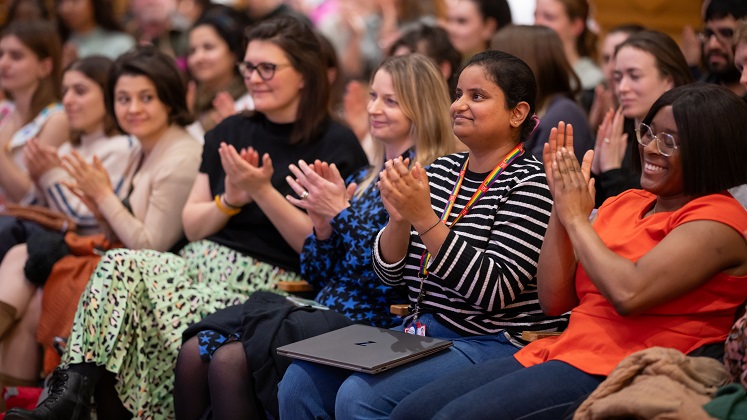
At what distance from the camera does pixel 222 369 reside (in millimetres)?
3080

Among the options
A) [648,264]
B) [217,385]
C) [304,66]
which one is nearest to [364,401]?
[217,385]

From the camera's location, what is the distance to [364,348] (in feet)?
8.91

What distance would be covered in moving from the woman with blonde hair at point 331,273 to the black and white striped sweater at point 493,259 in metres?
0.34

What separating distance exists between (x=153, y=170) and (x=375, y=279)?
137 centimetres

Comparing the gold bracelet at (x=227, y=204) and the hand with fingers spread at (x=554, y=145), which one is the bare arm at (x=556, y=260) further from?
the gold bracelet at (x=227, y=204)

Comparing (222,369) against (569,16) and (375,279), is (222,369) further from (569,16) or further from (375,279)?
(569,16)

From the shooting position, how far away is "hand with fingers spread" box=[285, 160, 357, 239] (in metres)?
3.30

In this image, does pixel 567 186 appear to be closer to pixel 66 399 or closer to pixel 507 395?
pixel 507 395

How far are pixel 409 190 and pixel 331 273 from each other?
0.91 m

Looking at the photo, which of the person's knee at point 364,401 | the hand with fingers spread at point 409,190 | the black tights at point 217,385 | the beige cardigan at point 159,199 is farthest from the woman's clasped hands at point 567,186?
the beige cardigan at point 159,199

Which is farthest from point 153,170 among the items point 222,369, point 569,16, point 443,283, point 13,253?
point 569,16

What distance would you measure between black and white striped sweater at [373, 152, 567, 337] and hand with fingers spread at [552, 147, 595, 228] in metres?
0.23

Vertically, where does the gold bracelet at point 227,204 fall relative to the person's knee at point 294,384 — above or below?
above

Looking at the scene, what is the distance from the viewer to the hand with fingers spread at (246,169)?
3.46 metres
